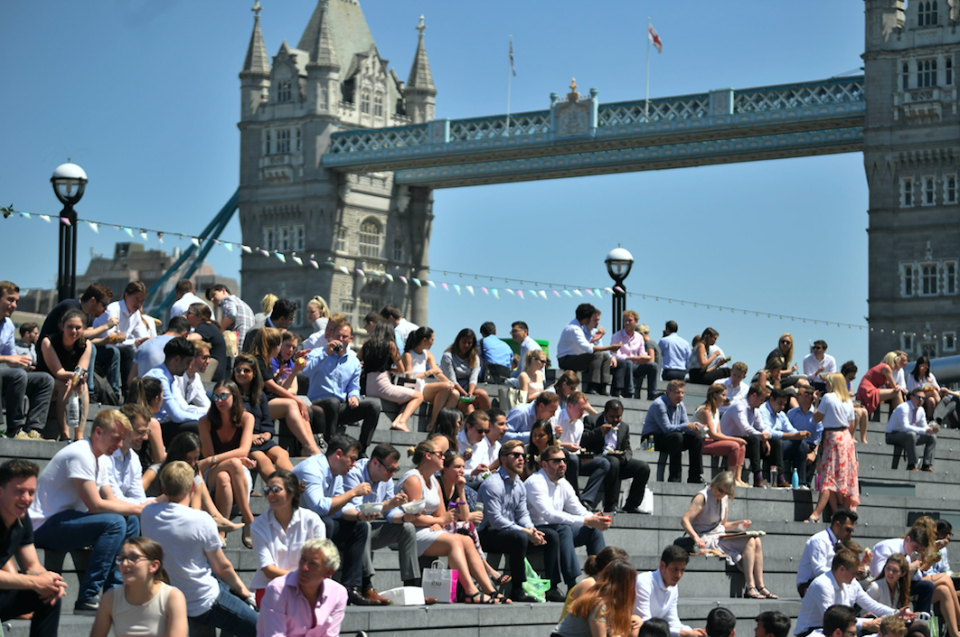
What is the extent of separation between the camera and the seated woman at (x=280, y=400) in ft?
34.9

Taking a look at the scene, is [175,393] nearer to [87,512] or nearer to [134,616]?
[87,512]

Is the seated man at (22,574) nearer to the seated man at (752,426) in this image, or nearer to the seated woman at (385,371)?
the seated woman at (385,371)

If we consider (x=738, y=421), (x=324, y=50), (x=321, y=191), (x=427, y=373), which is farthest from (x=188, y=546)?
(x=324, y=50)

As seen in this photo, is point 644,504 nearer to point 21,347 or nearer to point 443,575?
point 443,575

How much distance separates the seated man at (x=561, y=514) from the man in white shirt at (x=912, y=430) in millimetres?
7496

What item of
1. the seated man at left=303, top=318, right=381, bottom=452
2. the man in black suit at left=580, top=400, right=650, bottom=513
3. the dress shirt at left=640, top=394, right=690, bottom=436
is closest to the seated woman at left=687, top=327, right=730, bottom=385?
the dress shirt at left=640, top=394, right=690, bottom=436

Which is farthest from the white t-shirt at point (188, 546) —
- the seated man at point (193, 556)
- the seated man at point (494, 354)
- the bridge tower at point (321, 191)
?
the bridge tower at point (321, 191)

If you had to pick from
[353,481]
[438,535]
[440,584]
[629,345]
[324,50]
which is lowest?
[440,584]

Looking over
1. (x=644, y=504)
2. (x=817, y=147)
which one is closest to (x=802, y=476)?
(x=644, y=504)

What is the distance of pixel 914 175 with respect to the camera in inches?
2030

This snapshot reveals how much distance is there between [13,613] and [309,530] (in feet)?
5.69

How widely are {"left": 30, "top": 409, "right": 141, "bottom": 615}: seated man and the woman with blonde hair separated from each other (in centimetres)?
748

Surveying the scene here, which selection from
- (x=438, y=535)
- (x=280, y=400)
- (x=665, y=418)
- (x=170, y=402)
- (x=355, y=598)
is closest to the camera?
(x=355, y=598)

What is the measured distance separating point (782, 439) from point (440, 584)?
641 cm
